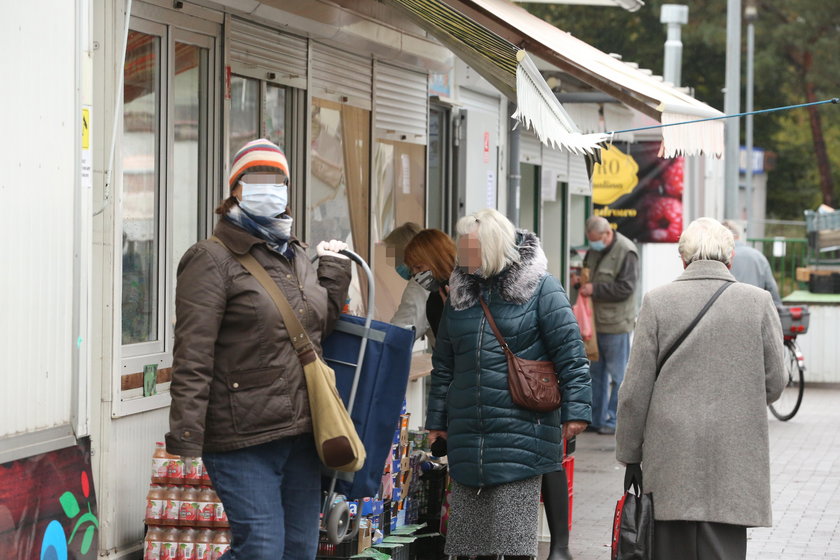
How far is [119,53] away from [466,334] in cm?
190

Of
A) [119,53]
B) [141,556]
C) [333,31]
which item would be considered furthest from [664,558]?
[333,31]

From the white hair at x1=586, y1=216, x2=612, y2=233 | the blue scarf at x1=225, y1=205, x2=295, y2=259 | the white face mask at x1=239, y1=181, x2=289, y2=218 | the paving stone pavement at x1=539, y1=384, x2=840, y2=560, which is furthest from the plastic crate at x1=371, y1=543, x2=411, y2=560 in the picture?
the white hair at x1=586, y1=216, x2=612, y2=233

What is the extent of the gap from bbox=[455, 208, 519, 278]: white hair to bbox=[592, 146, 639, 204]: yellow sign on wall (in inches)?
509

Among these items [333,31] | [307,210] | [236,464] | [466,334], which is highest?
[333,31]

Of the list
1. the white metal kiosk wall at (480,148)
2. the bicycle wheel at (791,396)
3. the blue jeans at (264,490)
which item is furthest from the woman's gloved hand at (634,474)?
the bicycle wheel at (791,396)

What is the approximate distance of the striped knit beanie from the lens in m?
→ 4.79

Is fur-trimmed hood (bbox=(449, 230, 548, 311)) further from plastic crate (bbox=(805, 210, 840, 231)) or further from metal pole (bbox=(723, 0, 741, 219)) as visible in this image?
plastic crate (bbox=(805, 210, 840, 231))

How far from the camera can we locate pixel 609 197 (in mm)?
19156

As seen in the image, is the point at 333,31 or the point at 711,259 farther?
the point at 333,31

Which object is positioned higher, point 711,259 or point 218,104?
point 218,104

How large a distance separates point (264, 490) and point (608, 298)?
814 cm

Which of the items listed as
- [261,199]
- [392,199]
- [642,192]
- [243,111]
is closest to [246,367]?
[261,199]

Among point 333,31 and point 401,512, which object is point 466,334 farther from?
point 333,31

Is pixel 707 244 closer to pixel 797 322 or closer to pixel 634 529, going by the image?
pixel 634 529
